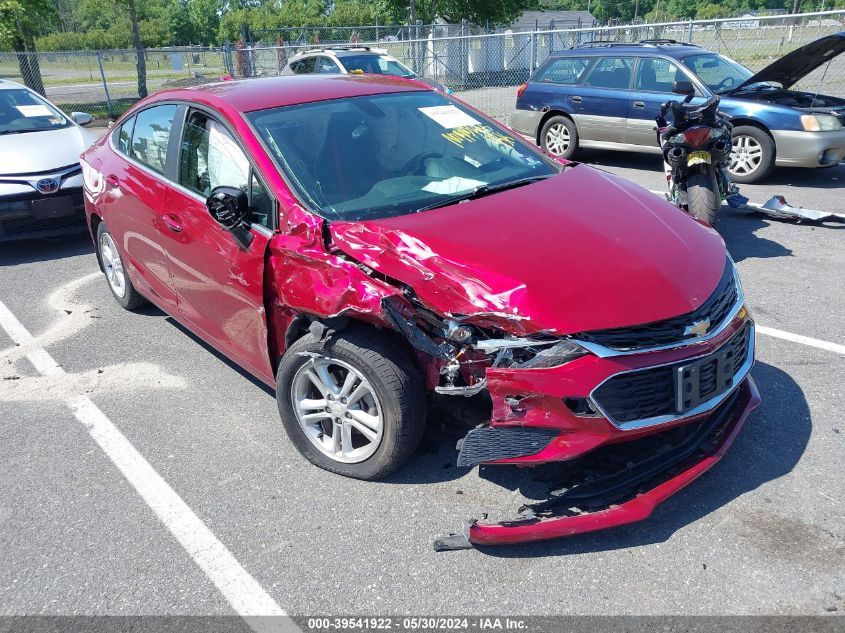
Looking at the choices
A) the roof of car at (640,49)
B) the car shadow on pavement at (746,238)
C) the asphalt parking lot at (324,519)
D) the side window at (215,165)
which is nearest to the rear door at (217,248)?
the side window at (215,165)

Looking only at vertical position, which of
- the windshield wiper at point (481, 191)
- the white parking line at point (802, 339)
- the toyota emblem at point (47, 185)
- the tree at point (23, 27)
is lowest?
the white parking line at point (802, 339)

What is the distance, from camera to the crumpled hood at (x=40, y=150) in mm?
6969

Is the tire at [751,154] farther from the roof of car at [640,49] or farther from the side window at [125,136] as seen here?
the side window at [125,136]

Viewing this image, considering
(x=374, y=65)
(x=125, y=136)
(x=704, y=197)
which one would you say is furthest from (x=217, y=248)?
(x=374, y=65)

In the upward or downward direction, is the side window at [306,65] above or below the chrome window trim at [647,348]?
above

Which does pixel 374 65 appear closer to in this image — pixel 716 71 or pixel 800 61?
pixel 716 71

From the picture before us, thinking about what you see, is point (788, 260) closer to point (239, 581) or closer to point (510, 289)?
point (510, 289)

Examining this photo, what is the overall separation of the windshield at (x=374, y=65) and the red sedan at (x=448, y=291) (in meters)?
10.8

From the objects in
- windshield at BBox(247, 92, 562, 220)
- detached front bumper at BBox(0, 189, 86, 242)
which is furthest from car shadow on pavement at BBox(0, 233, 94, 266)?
windshield at BBox(247, 92, 562, 220)

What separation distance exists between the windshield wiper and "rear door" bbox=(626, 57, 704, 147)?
251 inches

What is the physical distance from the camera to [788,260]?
612 centimetres

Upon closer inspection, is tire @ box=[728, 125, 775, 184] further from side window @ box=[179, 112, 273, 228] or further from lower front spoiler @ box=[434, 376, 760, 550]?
side window @ box=[179, 112, 273, 228]

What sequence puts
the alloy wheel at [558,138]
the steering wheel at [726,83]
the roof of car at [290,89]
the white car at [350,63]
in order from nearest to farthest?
the roof of car at [290,89] → the steering wheel at [726,83] → the alloy wheel at [558,138] → the white car at [350,63]

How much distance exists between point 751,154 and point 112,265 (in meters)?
7.50
